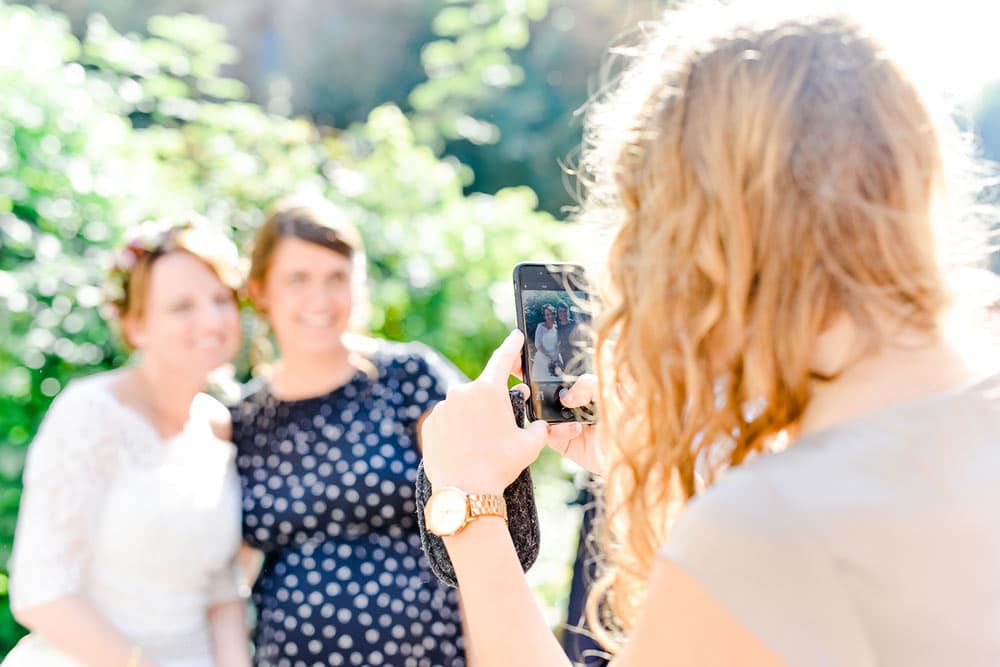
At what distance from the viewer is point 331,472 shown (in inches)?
109

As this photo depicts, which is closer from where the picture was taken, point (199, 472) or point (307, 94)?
point (199, 472)

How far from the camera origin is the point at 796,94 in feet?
3.34

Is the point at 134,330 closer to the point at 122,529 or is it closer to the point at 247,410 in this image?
the point at 247,410

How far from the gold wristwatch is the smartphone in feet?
1.08

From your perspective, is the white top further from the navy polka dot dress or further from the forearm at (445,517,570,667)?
the navy polka dot dress

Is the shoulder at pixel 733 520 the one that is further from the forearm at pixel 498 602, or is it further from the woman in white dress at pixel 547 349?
the woman in white dress at pixel 547 349

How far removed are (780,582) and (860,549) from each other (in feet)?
0.26

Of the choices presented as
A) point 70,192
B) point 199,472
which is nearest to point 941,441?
point 199,472

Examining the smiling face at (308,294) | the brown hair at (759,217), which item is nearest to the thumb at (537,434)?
the brown hair at (759,217)

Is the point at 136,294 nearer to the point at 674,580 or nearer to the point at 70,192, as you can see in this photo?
the point at 70,192

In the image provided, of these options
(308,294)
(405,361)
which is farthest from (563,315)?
(308,294)

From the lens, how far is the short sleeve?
3.04 ft

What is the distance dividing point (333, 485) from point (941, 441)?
2.00 m

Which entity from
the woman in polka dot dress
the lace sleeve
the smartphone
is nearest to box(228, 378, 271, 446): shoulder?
the woman in polka dot dress
